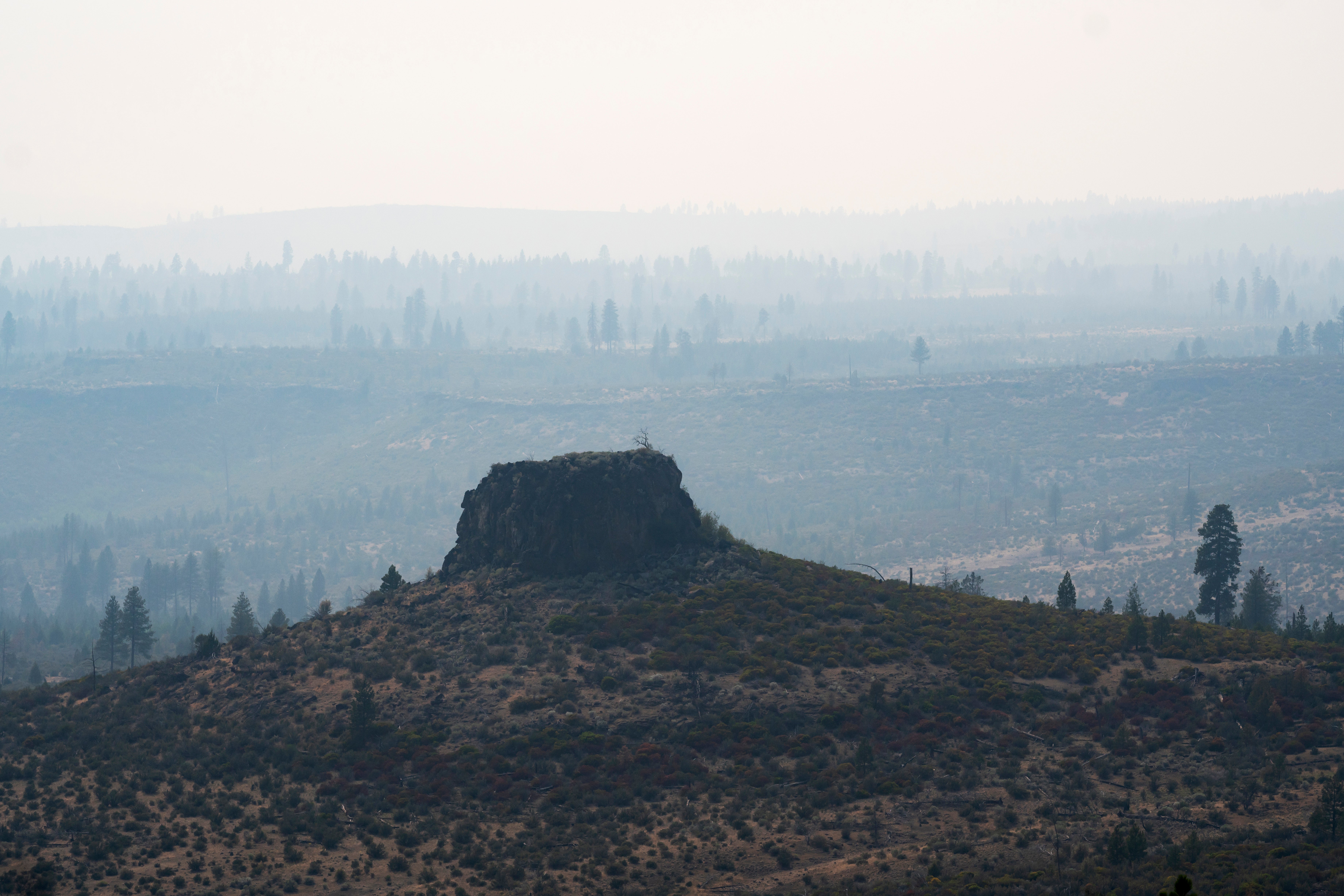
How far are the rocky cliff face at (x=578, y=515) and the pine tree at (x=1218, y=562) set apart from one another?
39.0m

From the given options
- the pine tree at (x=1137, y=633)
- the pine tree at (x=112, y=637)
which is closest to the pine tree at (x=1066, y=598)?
the pine tree at (x=1137, y=633)

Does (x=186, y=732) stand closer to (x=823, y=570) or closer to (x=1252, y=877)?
(x=823, y=570)

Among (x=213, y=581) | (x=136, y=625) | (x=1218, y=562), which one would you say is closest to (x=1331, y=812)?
(x=1218, y=562)

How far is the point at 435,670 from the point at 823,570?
27333mm

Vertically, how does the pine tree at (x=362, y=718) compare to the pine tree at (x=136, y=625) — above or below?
above

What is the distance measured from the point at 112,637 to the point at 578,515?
189 feet

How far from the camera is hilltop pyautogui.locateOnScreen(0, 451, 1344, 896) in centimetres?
4241

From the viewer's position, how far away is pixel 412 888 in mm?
41562

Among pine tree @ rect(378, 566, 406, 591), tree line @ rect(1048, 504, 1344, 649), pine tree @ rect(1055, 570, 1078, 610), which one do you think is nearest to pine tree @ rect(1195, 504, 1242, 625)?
tree line @ rect(1048, 504, 1344, 649)

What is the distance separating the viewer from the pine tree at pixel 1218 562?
83.0 metres

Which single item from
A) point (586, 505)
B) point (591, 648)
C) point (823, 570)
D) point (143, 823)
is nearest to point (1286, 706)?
point (823, 570)


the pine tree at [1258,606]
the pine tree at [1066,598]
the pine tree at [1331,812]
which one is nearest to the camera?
the pine tree at [1331,812]

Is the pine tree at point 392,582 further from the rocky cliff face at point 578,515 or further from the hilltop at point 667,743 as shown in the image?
the rocky cliff face at point 578,515

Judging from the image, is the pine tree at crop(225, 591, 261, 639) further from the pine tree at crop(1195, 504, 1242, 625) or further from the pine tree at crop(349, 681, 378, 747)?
the pine tree at crop(1195, 504, 1242, 625)
